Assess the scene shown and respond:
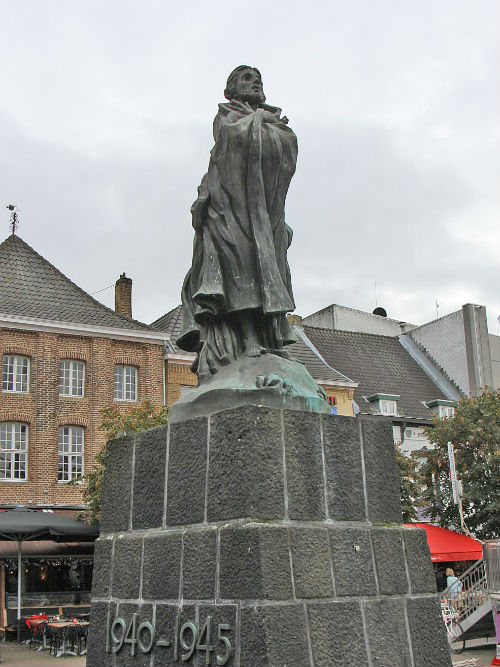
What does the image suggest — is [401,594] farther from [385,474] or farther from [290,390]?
[290,390]

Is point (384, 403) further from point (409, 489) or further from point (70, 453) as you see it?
point (70, 453)

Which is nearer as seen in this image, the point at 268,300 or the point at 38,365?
the point at 268,300

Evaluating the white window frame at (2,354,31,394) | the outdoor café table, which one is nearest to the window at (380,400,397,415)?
the white window frame at (2,354,31,394)

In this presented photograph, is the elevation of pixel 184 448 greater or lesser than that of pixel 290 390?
lesser

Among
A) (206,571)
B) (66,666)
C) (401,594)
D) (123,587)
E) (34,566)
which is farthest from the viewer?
(34,566)

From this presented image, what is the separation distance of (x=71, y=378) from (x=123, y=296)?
622 centimetres

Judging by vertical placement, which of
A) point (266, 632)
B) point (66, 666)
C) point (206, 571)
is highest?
point (206, 571)

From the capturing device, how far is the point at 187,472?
17.7 ft

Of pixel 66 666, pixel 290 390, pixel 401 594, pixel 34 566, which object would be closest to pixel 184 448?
pixel 290 390

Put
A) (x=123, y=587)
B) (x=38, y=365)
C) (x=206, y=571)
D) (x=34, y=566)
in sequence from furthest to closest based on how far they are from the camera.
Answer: (x=38, y=365) → (x=34, y=566) → (x=123, y=587) → (x=206, y=571)

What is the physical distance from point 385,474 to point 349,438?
405 mm

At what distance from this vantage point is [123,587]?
226 inches

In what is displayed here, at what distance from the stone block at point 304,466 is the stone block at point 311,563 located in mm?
116

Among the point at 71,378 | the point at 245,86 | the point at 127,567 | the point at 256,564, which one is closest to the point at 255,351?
the point at 256,564
